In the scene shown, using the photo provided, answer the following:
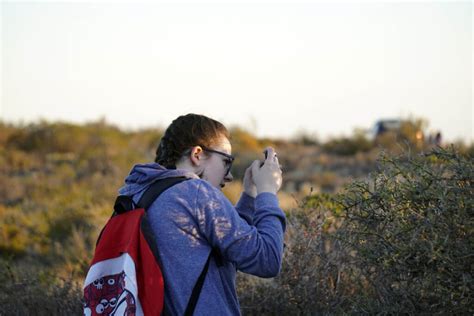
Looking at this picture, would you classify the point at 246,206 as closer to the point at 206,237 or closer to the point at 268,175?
the point at 268,175

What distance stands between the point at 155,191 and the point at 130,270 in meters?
0.35

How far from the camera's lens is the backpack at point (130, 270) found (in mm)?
3082

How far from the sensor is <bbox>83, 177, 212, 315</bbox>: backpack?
3082mm

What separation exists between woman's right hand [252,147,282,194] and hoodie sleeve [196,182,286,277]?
194 millimetres

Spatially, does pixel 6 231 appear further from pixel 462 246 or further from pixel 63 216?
pixel 462 246

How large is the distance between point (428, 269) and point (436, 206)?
30cm

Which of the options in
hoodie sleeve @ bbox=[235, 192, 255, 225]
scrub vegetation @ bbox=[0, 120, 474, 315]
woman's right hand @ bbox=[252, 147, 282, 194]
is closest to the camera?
woman's right hand @ bbox=[252, 147, 282, 194]

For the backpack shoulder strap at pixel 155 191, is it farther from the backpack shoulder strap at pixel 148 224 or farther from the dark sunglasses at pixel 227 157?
the dark sunglasses at pixel 227 157

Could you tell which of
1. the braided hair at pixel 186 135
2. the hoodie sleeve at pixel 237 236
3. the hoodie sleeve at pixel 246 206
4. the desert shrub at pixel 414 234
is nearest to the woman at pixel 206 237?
the hoodie sleeve at pixel 237 236

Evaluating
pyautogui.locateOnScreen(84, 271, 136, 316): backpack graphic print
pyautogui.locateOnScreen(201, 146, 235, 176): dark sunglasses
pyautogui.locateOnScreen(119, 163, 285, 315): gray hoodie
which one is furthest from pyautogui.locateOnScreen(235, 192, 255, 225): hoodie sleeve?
pyautogui.locateOnScreen(84, 271, 136, 316): backpack graphic print

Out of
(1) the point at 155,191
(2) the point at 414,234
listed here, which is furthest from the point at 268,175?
(2) the point at 414,234

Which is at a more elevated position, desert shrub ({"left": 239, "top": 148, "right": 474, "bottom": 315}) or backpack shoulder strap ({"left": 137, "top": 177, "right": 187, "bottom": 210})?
backpack shoulder strap ({"left": 137, "top": 177, "right": 187, "bottom": 210})

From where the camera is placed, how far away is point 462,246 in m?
3.39

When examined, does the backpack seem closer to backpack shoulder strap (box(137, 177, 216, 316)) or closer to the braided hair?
backpack shoulder strap (box(137, 177, 216, 316))
